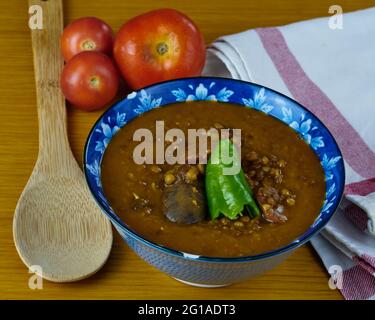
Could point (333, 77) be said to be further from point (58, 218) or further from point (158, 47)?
point (58, 218)

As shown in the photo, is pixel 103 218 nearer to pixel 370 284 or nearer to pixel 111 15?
pixel 370 284

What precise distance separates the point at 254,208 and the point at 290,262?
189mm

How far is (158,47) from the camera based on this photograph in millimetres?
1534

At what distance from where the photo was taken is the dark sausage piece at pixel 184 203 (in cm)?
112

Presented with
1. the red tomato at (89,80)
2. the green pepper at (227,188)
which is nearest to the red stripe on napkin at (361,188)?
the green pepper at (227,188)

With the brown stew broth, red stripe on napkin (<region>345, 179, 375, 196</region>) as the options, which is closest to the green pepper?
the brown stew broth

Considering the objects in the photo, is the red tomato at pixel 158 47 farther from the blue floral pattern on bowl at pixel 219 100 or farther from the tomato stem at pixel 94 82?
the blue floral pattern on bowl at pixel 219 100

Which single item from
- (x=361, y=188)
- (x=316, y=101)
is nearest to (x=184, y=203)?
(x=361, y=188)

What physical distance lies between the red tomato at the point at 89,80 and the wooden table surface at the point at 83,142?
1.8 inches

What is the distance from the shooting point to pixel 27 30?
1787 millimetres

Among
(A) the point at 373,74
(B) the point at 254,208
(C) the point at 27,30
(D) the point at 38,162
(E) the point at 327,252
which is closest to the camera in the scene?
(B) the point at 254,208

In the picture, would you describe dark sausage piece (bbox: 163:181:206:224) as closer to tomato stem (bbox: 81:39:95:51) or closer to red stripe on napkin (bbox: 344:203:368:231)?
red stripe on napkin (bbox: 344:203:368:231)

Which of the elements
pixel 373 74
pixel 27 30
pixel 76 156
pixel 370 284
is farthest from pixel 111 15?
pixel 370 284

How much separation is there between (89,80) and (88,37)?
13 centimetres
